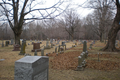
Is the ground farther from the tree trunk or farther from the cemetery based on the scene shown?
the tree trunk

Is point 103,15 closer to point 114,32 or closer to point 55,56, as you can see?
point 114,32

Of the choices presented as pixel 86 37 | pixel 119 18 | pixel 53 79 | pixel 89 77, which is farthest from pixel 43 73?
pixel 86 37

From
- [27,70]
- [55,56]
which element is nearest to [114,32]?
[55,56]

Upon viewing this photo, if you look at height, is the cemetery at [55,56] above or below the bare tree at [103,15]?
below

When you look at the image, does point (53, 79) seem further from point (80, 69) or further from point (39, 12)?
point (39, 12)

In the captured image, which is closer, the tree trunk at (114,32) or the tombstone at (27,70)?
the tombstone at (27,70)

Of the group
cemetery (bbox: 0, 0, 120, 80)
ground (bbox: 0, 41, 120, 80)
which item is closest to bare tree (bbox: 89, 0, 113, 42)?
cemetery (bbox: 0, 0, 120, 80)

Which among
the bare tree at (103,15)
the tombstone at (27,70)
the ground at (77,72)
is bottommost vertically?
the ground at (77,72)

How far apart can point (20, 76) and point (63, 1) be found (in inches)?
572

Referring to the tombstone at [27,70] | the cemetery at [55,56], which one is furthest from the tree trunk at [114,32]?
the tombstone at [27,70]

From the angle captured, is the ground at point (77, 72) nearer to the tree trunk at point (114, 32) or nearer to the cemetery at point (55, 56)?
the cemetery at point (55, 56)

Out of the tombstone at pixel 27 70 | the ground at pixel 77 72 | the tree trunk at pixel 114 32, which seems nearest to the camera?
the tombstone at pixel 27 70

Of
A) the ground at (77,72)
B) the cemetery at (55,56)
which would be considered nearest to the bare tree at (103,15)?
the cemetery at (55,56)

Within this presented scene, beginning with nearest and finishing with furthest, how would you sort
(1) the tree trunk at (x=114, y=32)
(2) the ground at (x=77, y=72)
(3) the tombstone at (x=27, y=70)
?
(3) the tombstone at (x=27, y=70)
(2) the ground at (x=77, y=72)
(1) the tree trunk at (x=114, y=32)
